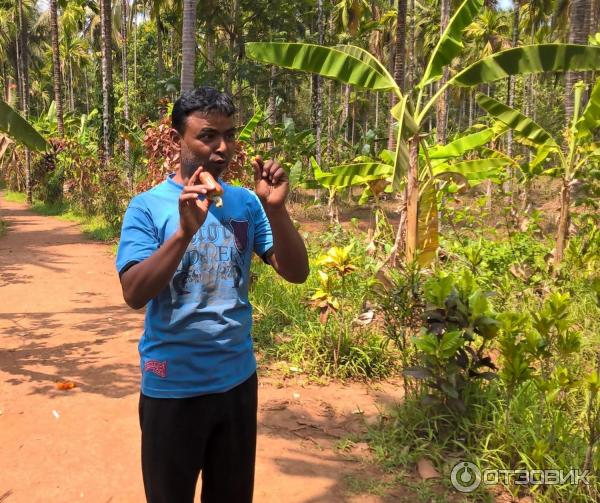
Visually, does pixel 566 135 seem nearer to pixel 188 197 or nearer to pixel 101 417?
pixel 101 417

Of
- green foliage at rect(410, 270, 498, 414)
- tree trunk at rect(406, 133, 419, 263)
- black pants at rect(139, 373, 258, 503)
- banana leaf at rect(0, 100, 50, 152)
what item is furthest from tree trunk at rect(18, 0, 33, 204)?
black pants at rect(139, 373, 258, 503)

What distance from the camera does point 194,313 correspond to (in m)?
1.70

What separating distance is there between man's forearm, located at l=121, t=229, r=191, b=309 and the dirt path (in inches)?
79.9

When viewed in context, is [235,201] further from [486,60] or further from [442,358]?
[486,60]

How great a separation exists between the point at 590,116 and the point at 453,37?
5.82 ft

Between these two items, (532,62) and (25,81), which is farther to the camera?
(25,81)

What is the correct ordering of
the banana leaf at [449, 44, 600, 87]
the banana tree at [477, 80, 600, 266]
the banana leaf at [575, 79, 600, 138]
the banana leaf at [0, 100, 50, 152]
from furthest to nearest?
the banana tree at [477, 80, 600, 266]
the banana leaf at [575, 79, 600, 138]
the banana leaf at [449, 44, 600, 87]
the banana leaf at [0, 100, 50, 152]

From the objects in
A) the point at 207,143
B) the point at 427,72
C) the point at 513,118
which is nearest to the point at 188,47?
the point at 427,72

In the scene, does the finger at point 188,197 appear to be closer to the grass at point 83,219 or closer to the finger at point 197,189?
the finger at point 197,189

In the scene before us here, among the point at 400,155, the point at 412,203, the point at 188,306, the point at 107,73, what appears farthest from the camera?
the point at 107,73

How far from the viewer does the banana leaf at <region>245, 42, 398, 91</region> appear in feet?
15.7

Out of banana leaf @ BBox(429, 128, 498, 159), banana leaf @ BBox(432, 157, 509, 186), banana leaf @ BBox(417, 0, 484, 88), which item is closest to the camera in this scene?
banana leaf @ BBox(417, 0, 484, 88)

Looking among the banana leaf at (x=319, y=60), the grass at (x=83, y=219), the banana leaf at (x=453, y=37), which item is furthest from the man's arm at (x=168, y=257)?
the grass at (x=83, y=219)

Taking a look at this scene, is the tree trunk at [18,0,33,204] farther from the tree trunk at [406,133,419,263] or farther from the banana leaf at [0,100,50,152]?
the tree trunk at [406,133,419,263]
